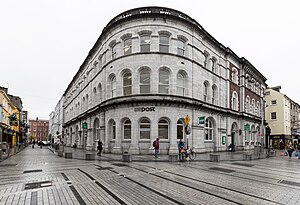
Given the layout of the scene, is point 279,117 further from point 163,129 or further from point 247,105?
point 163,129

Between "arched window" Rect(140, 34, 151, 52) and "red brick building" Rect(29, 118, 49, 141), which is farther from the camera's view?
"red brick building" Rect(29, 118, 49, 141)

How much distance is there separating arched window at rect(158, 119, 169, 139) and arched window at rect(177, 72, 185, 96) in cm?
392

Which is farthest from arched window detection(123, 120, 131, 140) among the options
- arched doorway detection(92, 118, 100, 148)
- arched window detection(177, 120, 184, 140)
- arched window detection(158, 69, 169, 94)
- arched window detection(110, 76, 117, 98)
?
arched doorway detection(92, 118, 100, 148)

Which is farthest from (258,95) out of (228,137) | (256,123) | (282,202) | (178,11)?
(282,202)

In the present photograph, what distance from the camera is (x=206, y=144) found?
25.6m

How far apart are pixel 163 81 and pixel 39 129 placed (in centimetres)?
12681

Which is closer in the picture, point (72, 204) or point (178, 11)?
point (72, 204)

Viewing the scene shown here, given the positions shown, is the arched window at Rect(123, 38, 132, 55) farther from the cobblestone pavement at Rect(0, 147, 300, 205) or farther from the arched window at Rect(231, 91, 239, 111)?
the arched window at Rect(231, 91, 239, 111)

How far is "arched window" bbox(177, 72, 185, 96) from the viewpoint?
22645mm

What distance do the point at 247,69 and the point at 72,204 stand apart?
38.1m

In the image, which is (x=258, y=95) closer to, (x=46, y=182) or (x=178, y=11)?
(x=178, y=11)

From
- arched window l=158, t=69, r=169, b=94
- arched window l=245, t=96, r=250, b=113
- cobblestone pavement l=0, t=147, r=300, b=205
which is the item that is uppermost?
arched window l=158, t=69, r=169, b=94

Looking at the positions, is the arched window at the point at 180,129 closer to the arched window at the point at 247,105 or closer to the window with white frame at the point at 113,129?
the window with white frame at the point at 113,129

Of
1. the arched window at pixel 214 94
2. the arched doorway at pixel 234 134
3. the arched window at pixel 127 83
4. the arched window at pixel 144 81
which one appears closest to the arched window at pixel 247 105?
the arched doorway at pixel 234 134
